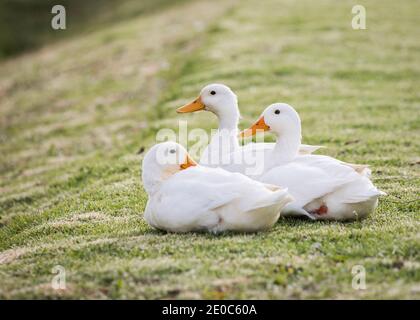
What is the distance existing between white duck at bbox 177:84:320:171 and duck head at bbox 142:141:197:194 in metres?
1.26

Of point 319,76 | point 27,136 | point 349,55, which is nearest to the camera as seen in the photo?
point 27,136

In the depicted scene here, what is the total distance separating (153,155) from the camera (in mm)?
7875

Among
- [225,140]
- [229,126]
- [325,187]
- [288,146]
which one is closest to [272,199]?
[325,187]

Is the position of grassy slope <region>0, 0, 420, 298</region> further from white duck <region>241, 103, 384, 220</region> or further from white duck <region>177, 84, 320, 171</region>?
white duck <region>177, 84, 320, 171</region>

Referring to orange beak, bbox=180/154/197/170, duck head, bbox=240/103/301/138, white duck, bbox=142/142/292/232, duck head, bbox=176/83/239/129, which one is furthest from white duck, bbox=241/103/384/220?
duck head, bbox=176/83/239/129

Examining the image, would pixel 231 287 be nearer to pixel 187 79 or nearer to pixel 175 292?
pixel 175 292

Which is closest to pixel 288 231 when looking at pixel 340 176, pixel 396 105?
pixel 340 176

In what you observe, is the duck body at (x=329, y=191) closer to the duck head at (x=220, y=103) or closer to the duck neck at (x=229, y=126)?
the duck neck at (x=229, y=126)

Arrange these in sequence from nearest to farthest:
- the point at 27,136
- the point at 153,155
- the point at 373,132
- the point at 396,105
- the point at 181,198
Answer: the point at 181,198 < the point at 153,155 < the point at 373,132 < the point at 396,105 < the point at 27,136

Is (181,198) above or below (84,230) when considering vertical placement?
above

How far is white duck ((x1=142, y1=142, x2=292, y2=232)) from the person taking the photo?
7.08 metres

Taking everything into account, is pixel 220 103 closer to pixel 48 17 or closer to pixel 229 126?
pixel 229 126
